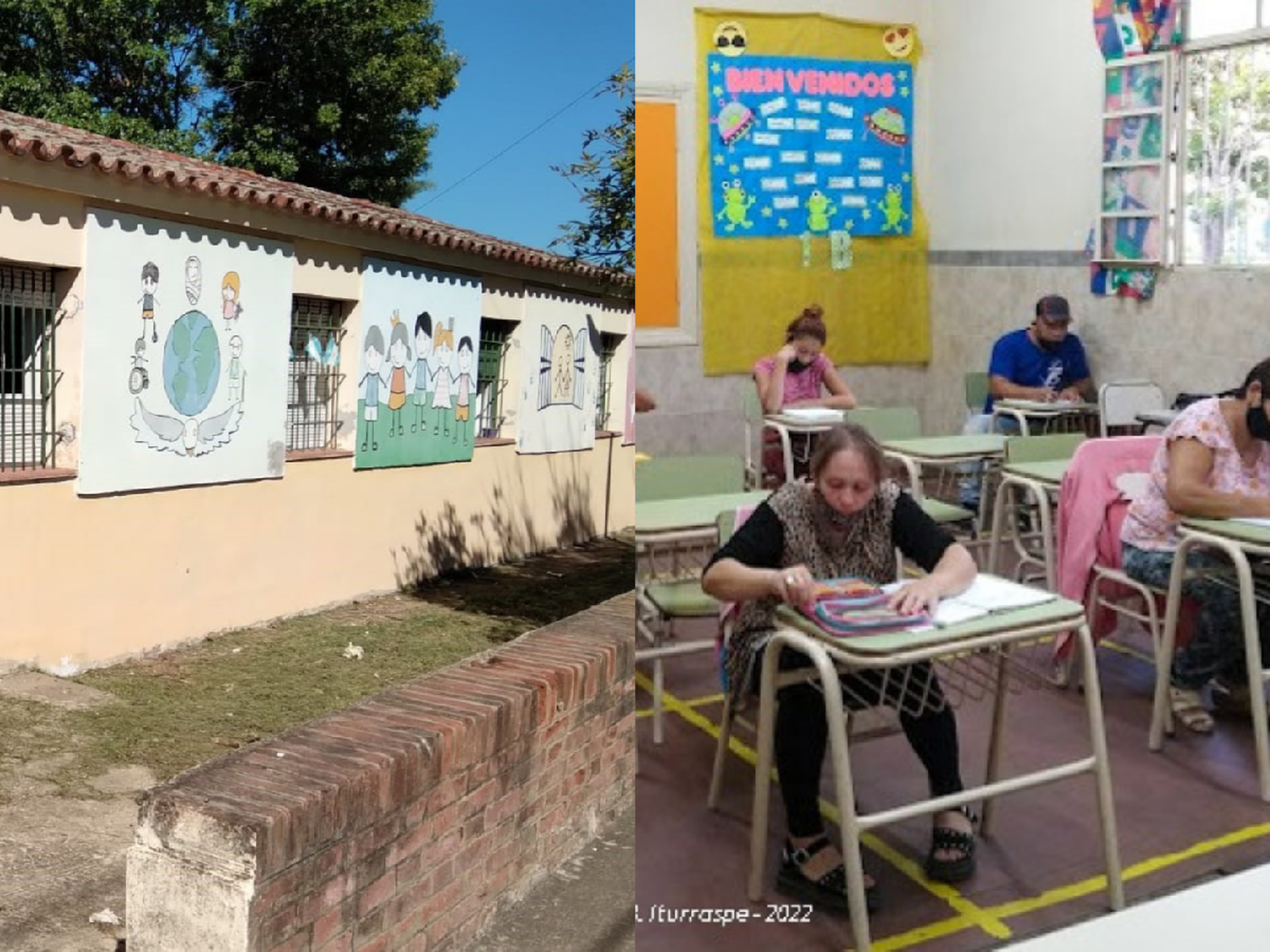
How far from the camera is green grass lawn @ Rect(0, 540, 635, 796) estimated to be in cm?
562

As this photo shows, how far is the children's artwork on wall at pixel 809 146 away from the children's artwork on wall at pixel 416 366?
7.30 metres

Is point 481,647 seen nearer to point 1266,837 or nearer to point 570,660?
point 570,660

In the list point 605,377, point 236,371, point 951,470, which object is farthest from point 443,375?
point 951,470

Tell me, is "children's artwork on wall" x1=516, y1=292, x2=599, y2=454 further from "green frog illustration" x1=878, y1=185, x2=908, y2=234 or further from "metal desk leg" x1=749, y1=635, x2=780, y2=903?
"metal desk leg" x1=749, y1=635, x2=780, y2=903

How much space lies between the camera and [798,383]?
1.45m

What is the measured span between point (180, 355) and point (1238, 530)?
6183mm

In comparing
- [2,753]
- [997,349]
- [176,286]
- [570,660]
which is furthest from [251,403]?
[997,349]

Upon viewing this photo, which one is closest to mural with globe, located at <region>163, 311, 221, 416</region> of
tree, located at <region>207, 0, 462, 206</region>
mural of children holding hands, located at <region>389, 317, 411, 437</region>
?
mural of children holding hands, located at <region>389, 317, 411, 437</region>

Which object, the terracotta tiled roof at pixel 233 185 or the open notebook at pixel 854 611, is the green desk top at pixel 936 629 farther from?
the terracotta tiled roof at pixel 233 185

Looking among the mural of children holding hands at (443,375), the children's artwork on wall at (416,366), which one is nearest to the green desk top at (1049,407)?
the children's artwork on wall at (416,366)

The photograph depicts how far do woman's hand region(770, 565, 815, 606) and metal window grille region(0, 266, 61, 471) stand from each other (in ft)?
17.8

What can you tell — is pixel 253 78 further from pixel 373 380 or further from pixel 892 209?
pixel 892 209

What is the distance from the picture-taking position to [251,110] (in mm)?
15086

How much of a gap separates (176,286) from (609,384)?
4753 mm
